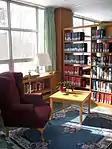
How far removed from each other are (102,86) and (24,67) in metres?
2.02

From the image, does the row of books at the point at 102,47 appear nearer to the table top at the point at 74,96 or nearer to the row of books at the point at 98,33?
the row of books at the point at 98,33

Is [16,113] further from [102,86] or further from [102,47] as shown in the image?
[102,47]

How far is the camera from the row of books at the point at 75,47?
15.9 ft

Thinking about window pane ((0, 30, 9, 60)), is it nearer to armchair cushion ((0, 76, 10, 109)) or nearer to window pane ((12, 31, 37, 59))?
window pane ((12, 31, 37, 59))

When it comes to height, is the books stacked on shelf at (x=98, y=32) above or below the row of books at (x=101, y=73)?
above

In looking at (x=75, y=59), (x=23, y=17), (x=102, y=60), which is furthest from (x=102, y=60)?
(x=23, y=17)

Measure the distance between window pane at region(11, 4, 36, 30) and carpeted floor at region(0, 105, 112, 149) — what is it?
243cm

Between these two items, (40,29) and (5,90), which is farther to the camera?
(40,29)

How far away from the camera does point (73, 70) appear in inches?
201

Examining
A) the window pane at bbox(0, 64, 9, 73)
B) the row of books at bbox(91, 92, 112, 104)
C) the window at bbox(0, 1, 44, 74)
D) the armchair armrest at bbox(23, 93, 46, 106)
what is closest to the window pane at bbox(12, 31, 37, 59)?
the window at bbox(0, 1, 44, 74)

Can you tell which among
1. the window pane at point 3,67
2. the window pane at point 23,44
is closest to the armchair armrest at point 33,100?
the window pane at point 3,67

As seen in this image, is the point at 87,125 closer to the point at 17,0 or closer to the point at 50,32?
the point at 50,32

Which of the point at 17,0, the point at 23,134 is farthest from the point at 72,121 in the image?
the point at 17,0

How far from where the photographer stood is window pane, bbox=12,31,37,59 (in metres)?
4.60
